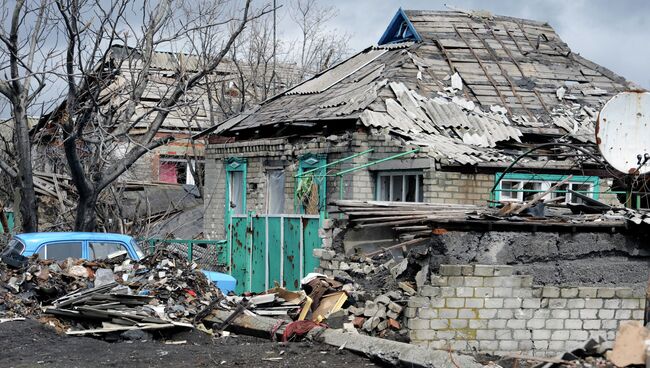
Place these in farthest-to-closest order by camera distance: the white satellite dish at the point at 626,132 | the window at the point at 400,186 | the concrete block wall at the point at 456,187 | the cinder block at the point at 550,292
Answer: the window at the point at 400,186 → the concrete block wall at the point at 456,187 → the white satellite dish at the point at 626,132 → the cinder block at the point at 550,292

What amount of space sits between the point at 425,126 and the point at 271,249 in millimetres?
3810

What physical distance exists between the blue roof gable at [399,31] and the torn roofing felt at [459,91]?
0.11ft

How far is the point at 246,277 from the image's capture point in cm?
1852

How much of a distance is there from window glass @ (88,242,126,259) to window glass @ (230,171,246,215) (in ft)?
20.5

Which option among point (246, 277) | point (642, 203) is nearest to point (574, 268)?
point (642, 203)

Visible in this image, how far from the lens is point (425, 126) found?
52.2ft

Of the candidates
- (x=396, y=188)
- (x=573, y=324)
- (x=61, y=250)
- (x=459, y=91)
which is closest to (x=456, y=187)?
(x=396, y=188)

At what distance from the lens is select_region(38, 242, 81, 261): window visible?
42.3 ft

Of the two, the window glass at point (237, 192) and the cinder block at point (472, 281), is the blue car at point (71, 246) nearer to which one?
the cinder block at point (472, 281)

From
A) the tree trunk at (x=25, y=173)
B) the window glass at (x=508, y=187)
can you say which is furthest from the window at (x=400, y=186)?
the tree trunk at (x=25, y=173)

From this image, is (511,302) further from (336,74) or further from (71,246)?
(336,74)

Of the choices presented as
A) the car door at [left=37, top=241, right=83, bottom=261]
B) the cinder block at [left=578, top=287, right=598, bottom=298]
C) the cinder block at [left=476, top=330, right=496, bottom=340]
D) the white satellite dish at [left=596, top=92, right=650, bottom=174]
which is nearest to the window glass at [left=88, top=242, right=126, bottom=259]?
the car door at [left=37, top=241, right=83, bottom=261]

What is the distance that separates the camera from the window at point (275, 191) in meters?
18.2

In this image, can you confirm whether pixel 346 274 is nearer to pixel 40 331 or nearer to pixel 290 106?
pixel 40 331
